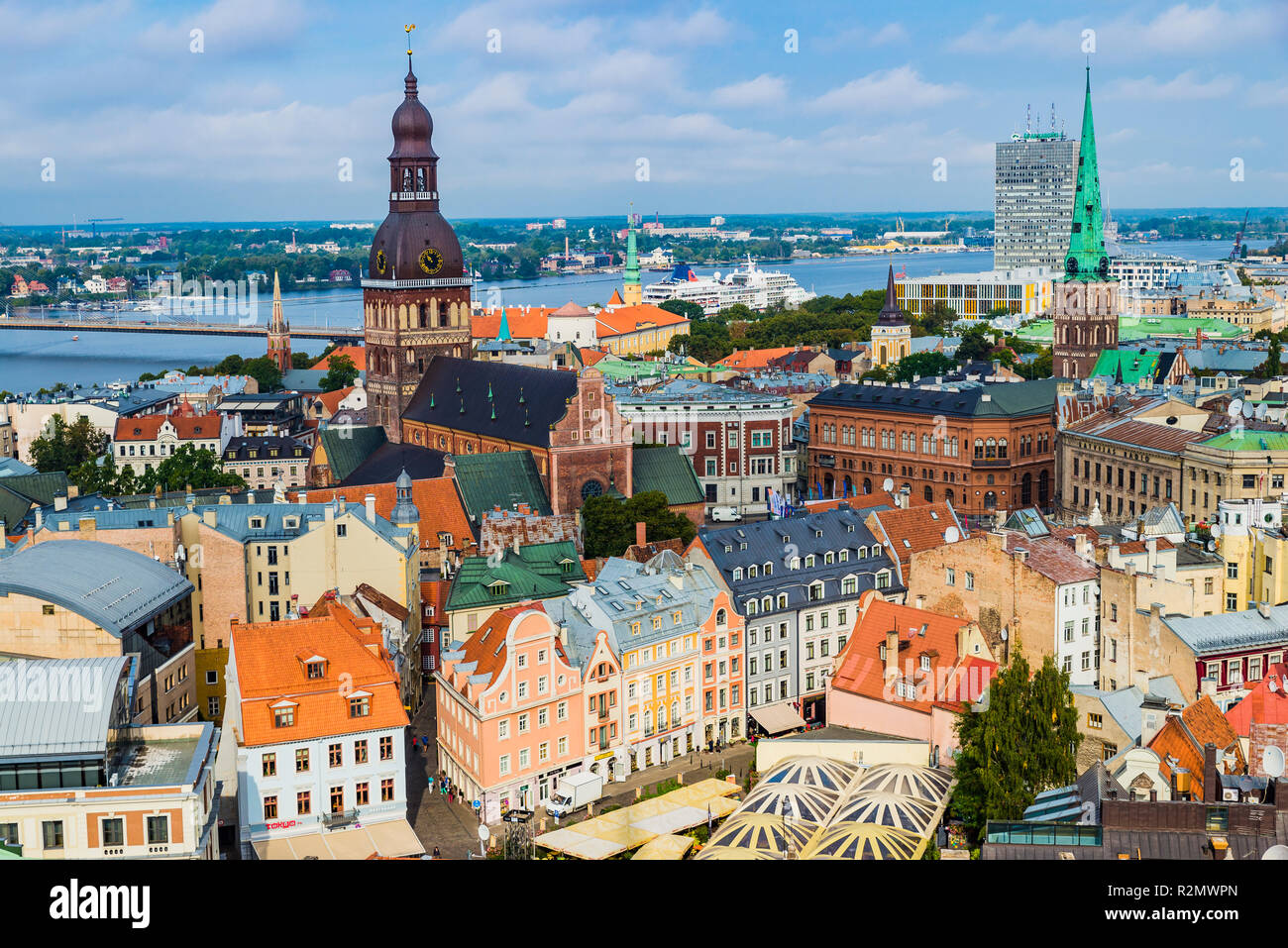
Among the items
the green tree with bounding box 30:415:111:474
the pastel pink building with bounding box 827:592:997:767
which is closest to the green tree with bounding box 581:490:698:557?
the pastel pink building with bounding box 827:592:997:767

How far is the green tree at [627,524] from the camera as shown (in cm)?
4481

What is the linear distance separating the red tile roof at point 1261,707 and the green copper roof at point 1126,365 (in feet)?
165

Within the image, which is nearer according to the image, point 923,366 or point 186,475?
point 186,475

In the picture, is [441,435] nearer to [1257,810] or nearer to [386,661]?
[386,661]

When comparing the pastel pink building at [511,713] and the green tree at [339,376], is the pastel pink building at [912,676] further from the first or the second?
the green tree at [339,376]

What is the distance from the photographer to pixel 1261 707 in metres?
25.8

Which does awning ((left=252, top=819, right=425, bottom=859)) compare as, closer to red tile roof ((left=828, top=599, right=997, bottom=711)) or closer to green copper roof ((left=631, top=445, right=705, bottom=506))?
red tile roof ((left=828, top=599, right=997, bottom=711))

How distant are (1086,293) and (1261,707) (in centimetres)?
6015

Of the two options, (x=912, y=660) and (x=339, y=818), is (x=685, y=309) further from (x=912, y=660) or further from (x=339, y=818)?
(x=339, y=818)

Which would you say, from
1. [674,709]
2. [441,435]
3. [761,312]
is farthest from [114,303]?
[674,709]

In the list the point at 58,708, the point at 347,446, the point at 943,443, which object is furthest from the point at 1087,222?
the point at 58,708

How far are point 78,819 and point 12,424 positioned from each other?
209 ft

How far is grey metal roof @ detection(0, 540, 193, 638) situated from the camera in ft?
94.1

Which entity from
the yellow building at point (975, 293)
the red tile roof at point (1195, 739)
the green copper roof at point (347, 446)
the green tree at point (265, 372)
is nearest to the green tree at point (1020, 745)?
the red tile roof at point (1195, 739)
